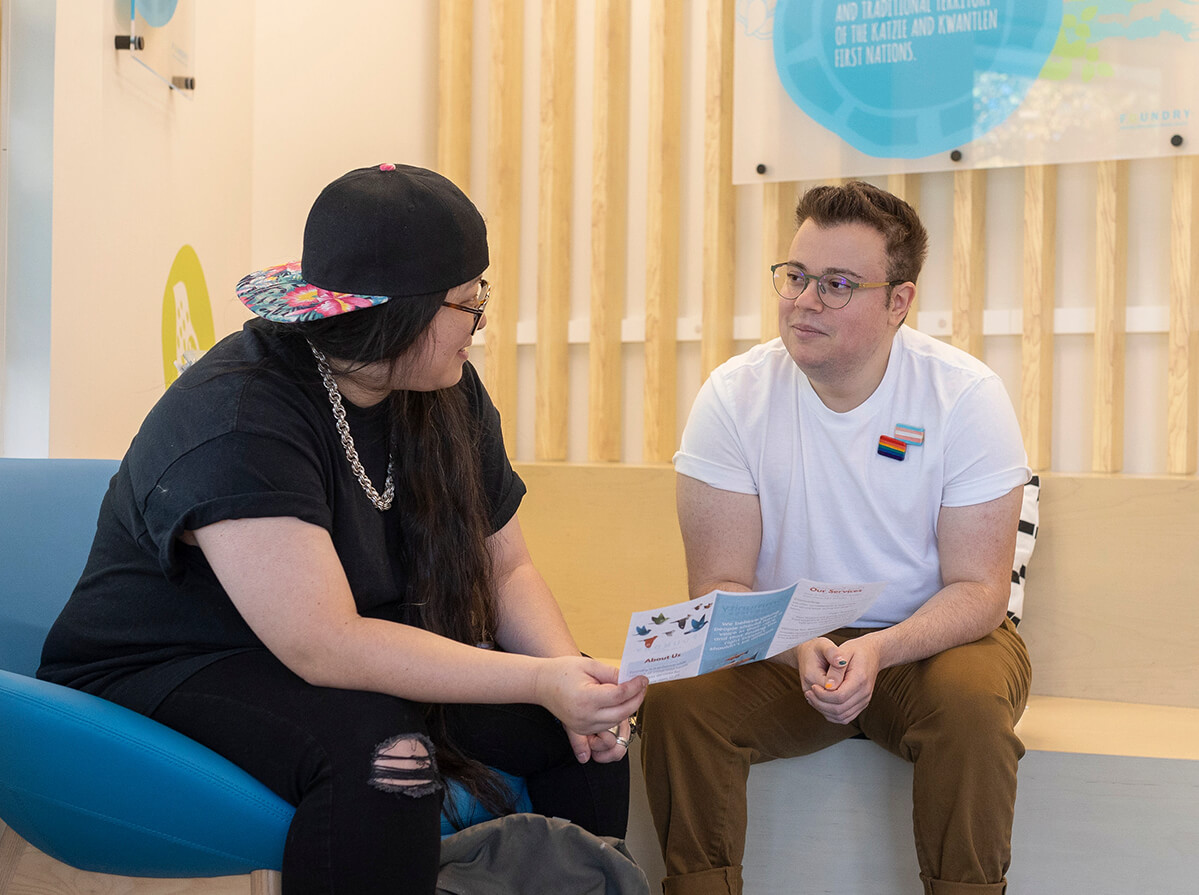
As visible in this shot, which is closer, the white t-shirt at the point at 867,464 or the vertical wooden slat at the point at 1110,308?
the white t-shirt at the point at 867,464

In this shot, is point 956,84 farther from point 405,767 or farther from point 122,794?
point 122,794

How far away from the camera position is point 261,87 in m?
3.05

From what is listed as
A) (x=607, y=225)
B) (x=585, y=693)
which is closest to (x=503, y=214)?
(x=607, y=225)

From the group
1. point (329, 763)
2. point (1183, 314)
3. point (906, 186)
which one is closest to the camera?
point (329, 763)

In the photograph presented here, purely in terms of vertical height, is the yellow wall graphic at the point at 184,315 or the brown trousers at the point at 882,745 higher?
the yellow wall graphic at the point at 184,315

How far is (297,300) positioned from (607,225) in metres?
1.79

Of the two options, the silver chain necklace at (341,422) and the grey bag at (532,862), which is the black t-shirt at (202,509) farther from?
the grey bag at (532,862)

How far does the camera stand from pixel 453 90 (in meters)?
3.31

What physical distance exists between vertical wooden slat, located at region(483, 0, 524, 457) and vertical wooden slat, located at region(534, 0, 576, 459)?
0.08 m

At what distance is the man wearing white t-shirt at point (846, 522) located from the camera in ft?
6.00

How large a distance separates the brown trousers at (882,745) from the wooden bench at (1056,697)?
0.42 feet

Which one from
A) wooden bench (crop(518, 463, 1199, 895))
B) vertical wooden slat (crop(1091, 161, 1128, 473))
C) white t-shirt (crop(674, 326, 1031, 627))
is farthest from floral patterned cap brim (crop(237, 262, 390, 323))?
vertical wooden slat (crop(1091, 161, 1128, 473))

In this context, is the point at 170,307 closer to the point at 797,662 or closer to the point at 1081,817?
the point at 797,662

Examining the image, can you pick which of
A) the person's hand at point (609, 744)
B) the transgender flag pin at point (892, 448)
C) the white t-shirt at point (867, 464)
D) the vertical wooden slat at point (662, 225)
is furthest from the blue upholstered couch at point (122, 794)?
the vertical wooden slat at point (662, 225)
